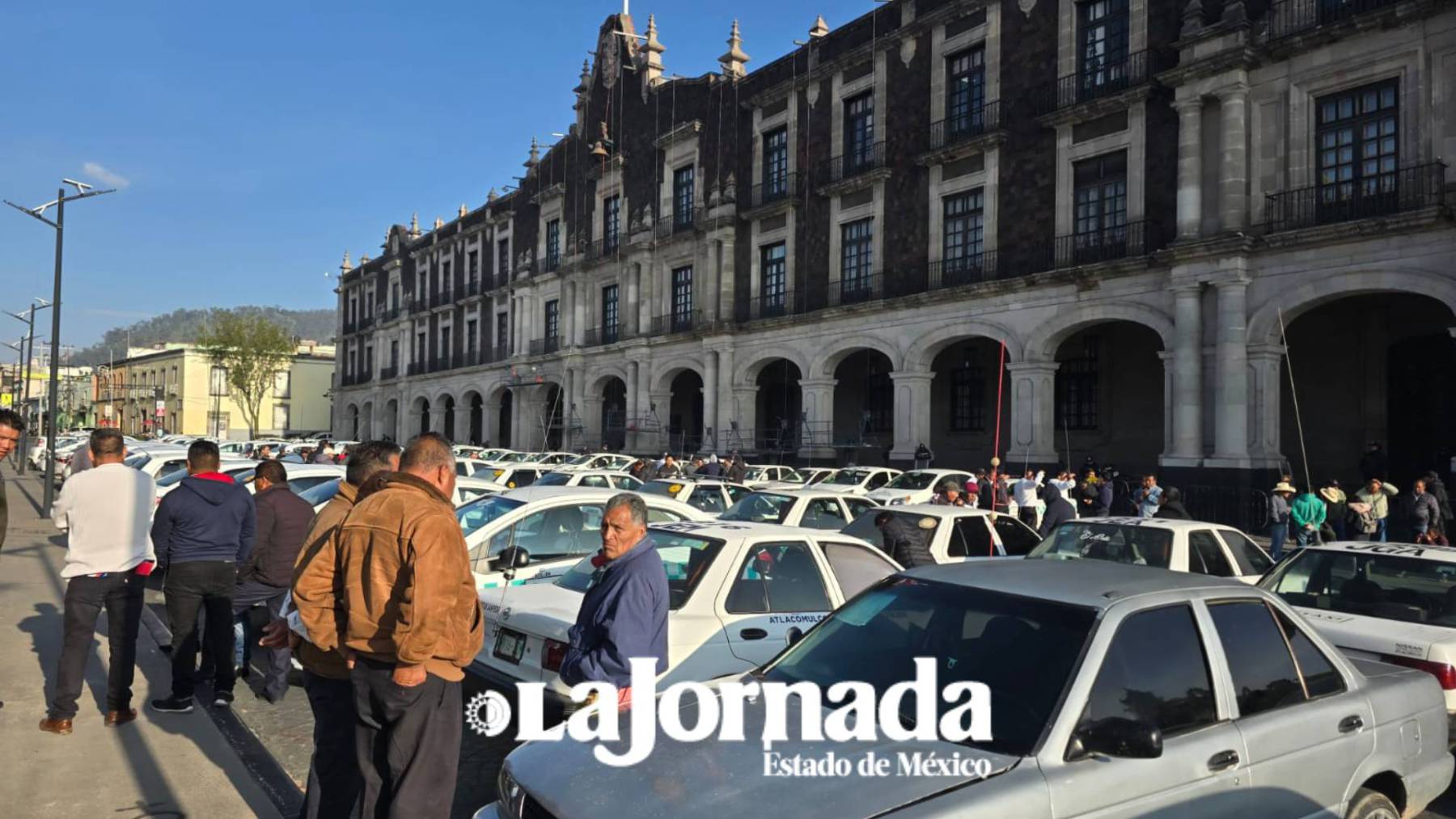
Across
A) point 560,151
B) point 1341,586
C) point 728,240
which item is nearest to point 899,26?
point 728,240

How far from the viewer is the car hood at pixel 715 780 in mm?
3105

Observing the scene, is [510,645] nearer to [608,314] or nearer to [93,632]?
[93,632]

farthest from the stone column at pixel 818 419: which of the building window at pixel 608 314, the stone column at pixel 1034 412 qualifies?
the building window at pixel 608 314

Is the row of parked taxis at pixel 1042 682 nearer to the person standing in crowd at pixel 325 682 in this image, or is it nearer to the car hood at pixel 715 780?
the car hood at pixel 715 780

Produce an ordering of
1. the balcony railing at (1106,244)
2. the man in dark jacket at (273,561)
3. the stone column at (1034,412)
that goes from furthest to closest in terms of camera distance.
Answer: the stone column at (1034,412) < the balcony railing at (1106,244) < the man in dark jacket at (273,561)

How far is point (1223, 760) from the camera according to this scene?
12.4 ft

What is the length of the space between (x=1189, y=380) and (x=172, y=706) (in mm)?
21398

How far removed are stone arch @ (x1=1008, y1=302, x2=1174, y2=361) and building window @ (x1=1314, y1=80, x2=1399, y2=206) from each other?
4.17m

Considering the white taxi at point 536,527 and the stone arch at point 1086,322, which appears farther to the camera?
the stone arch at point 1086,322

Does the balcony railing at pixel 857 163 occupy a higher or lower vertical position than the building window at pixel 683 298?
higher

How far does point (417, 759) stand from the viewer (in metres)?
3.66

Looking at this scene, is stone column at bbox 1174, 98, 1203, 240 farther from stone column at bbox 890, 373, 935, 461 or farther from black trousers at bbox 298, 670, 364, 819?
black trousers at bbox 298, 670, 364, 819

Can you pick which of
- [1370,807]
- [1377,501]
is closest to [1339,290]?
[1377,501]

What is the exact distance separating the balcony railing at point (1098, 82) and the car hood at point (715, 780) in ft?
79.4
